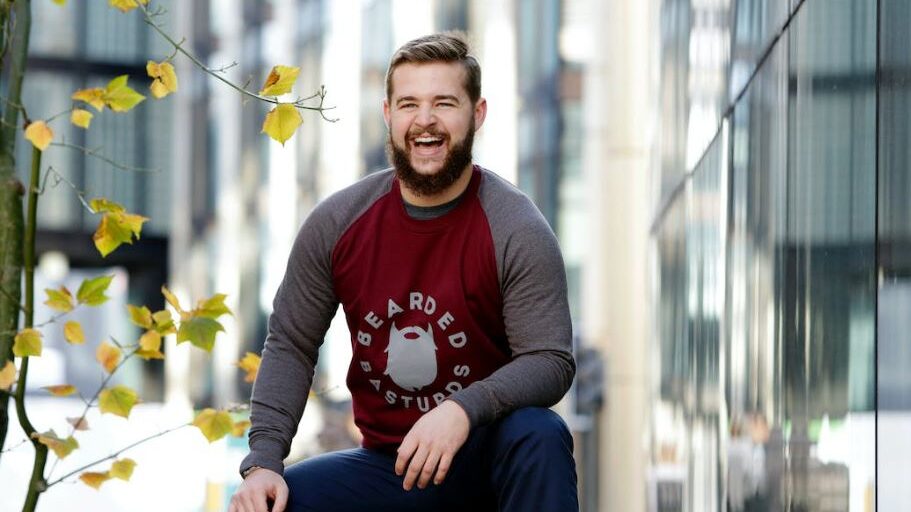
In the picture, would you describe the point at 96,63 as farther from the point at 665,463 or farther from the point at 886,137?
the point at 886,137

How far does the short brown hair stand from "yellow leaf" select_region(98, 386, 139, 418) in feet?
2.71

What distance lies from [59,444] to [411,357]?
713 millimetres

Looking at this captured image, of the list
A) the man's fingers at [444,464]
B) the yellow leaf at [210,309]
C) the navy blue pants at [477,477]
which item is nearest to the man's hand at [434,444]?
the man's fingers at [444,464]

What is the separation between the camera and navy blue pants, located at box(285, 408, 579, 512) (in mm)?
3053

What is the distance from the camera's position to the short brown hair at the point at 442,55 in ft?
11.3

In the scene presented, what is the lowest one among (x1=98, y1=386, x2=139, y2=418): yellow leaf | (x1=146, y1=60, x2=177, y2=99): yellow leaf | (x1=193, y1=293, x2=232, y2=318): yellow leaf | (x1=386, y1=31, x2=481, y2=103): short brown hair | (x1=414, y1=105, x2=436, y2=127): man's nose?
(x1=98, y1=386, x2=139, y2=418): yellow leaf

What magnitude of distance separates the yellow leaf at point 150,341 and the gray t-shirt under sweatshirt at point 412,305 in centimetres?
24

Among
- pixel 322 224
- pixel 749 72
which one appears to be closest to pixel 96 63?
pixel 749 72

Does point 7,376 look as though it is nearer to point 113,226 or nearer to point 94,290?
point 94,290

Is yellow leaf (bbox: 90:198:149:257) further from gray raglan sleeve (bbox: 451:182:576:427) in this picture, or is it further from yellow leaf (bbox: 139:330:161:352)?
gray raglan sleeve (bbox: 451:182:576:427)

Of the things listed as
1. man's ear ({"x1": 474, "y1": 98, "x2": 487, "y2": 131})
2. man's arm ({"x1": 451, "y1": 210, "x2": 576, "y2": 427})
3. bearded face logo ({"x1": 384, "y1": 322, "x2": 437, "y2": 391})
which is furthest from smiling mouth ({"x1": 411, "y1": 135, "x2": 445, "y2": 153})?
bearded face logo ({"x1": 384, "y1": 322, "x2": 437, "y2": 391})

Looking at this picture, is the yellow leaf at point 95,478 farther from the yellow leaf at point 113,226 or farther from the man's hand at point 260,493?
the yellow leaf at point 113,226

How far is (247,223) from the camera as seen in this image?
95.5ft

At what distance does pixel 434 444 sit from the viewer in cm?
303
